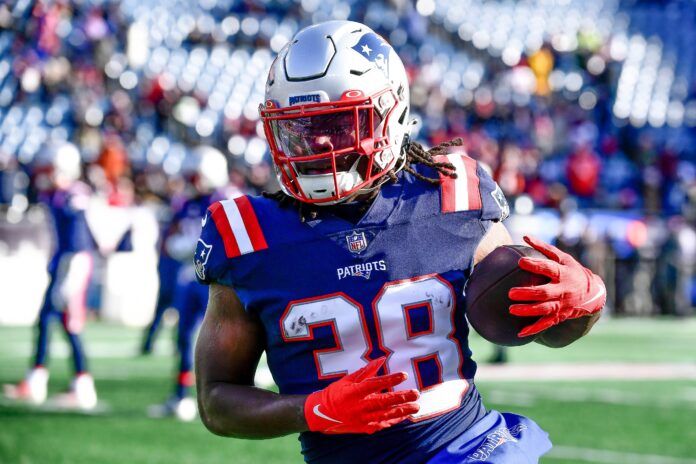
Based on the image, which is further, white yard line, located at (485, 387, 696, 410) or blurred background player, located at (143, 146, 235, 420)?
white yard line, located at (485, 387, 696, 410)

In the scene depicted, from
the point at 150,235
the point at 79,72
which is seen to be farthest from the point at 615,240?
the point at 79,72

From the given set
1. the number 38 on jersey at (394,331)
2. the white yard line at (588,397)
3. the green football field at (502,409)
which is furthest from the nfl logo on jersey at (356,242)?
the white yard line at (588,397)

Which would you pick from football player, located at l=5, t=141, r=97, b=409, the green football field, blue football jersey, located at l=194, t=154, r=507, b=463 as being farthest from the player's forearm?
football player, located at l=5, t=141, r=97, b=409

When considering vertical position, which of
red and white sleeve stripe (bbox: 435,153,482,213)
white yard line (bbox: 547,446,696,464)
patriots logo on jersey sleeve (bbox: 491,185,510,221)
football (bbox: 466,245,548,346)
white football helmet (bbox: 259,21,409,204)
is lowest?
white yard line (bbox: 547,446,696,464)

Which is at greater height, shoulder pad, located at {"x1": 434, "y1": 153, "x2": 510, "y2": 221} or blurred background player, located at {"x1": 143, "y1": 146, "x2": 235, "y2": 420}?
shoulder pad, located at {"x1": 434, "y1": 153, "x2": 510, "y2": 221}

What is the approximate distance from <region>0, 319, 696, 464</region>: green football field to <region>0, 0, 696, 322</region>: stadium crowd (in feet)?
9.58

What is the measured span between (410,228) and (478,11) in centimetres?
2043

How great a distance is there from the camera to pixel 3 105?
1662cm

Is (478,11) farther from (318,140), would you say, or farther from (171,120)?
(318,140)

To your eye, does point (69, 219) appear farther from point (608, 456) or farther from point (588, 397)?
point (608, 456)

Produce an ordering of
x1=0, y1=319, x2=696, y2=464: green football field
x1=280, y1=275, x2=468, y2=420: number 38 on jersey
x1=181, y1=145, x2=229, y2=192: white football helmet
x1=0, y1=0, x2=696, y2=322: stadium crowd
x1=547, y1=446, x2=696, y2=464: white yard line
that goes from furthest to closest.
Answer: x1=0, y1=0, x2=696, y2=322: stadium crowd
x1=181, y1=145, x2=229, y2=192: white football helmet
x1=0, y1=319, x2=696, y2=464: green football field
x1=547, y1=446, x2=696, y2=464: white yard line
x1=280, y1=275, x2=468, y2=420: number 38 on jersey

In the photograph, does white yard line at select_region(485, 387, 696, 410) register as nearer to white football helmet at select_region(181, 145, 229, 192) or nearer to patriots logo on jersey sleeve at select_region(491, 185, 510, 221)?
white football helmet at select_region(181, 145, 229, 192)

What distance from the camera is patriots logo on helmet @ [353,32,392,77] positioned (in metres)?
2.62

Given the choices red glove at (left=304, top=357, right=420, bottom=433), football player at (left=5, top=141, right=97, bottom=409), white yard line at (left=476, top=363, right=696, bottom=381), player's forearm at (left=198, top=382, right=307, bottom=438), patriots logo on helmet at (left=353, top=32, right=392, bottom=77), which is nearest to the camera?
red glove at (left=304, top=357, right=420, bottom=433)
